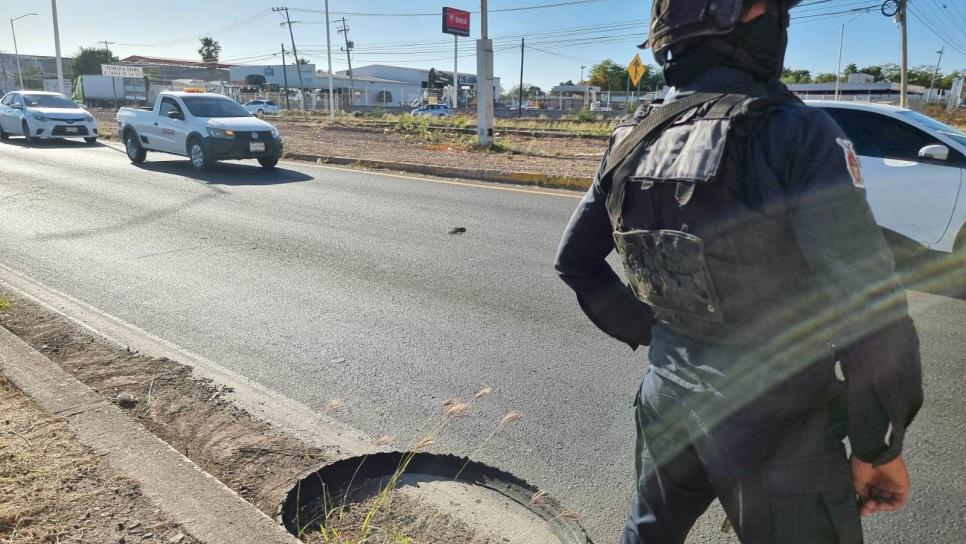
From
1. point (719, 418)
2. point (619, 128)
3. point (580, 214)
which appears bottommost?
point (719, 418)

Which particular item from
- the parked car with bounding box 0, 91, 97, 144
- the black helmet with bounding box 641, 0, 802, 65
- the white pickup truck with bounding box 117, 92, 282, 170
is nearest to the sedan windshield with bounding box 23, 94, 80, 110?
the parked car with bounding box 0, 91, 97, 144

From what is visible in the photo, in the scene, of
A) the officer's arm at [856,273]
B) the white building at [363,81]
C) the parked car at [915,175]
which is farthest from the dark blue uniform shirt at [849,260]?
the white building at [363,81]

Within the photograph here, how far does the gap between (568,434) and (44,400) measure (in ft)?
8.21

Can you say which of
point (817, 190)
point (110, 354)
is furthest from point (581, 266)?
point (110, 354)

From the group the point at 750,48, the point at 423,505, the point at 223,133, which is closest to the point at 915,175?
the point at 423,505

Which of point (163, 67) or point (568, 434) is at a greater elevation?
point (163, 67)

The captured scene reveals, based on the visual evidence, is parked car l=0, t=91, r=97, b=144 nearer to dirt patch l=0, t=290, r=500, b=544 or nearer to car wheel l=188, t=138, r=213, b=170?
car wheel l=188, t=138, r=213, b=170

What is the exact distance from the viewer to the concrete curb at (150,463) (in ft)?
7.91

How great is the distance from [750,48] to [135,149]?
1624 cm

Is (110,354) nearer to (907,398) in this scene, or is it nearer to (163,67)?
(907,398)

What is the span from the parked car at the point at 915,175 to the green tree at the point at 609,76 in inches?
3567

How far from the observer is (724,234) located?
1378 millimetres

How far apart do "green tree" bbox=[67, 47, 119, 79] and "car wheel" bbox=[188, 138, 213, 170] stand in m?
100

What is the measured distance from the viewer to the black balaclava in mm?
1434
